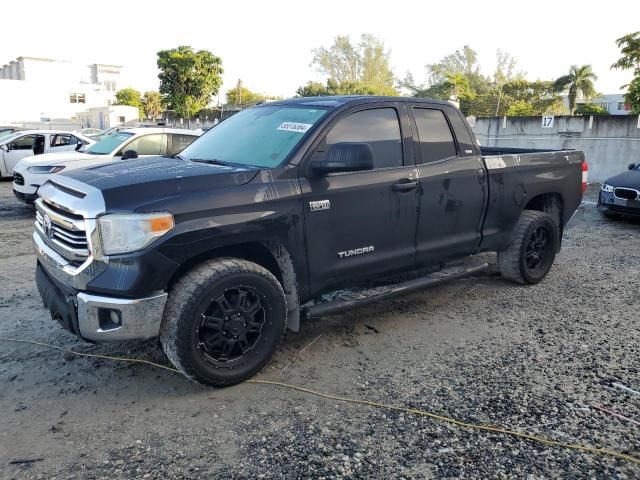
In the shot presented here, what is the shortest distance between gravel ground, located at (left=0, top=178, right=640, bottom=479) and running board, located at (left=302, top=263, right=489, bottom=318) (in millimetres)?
368

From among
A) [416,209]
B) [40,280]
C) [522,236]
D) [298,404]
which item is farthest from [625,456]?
[40,280]

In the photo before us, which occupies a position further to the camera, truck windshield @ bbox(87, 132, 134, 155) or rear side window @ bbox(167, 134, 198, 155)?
rear side window @ bbox(167, 134, 198, 155)

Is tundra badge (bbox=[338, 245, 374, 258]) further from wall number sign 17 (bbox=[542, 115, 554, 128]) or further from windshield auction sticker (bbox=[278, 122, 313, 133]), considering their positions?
wall number sign 17 (bbox=[542, 115, 554, 128])

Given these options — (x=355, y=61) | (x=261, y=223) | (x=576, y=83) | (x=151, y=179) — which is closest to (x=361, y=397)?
(x=261, y=223)

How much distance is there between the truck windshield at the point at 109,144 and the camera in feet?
33.4

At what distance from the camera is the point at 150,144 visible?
10258 millimetres

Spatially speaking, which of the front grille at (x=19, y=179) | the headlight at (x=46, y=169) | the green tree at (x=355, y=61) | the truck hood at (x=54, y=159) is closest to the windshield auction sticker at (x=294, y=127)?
the truck hood at (x=54, y=159)

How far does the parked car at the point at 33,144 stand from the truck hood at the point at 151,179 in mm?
11440

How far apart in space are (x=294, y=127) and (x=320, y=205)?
682 mm

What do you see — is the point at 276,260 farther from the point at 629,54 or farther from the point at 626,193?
the point at 629,54

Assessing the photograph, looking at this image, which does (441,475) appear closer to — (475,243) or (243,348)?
(243,348)

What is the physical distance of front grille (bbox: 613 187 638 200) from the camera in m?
9.08

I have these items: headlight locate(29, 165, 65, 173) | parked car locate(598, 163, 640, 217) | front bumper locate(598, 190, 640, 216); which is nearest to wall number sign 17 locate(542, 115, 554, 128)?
parked car locate(598, 163, 640, 217)

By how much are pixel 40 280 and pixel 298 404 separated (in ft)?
6.55
